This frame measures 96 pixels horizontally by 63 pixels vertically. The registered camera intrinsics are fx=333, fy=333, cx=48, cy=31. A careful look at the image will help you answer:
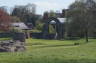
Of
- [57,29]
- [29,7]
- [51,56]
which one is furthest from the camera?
[29,7]

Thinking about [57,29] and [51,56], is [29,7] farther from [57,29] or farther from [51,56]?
[51,56]

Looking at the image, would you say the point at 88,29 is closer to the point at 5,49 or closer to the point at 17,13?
the point at 5,49

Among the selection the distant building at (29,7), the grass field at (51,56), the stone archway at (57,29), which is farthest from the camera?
the distant building at (29,7)

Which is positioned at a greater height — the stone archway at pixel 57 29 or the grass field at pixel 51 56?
the grass field at pixel 51 56

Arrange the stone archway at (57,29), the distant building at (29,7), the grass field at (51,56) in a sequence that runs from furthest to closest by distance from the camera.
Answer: the distant building at (29,7) < the stone archway at (57,29) < the grass field at (51,56)

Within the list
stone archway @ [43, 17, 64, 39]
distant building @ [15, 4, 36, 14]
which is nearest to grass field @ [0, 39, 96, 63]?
stone archway @ [43, 17, 64, 39]

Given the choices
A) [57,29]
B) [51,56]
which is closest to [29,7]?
[57,29]

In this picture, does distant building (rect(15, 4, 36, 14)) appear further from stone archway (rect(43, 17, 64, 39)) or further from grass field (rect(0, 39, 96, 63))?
grass field (rect(0, 39, 96, 63))

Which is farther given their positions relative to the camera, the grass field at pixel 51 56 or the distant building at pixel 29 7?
the distant building at pixel 29 7

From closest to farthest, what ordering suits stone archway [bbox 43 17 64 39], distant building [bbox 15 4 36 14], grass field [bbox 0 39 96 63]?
1. grass field [bbox 0 39 96 63]
2. stone archway [bbox 43 17 64 39]
3. distant building [bbox 15 4 36 14]

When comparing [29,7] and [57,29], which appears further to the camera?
[29,7]

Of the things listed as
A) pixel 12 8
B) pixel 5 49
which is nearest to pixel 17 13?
pixel 12 8

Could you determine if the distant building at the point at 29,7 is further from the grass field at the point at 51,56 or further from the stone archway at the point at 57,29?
the grass field at the point at 51,56

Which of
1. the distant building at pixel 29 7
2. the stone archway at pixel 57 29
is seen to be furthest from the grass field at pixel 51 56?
the distant building at pixel 29 7
